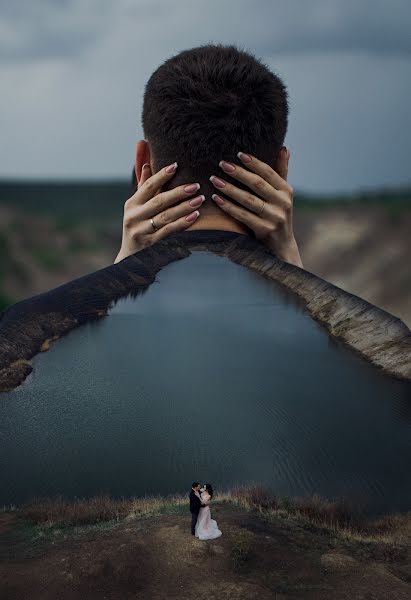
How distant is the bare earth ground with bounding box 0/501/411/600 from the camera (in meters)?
2.16

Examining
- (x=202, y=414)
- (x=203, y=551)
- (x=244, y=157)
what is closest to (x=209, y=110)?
(x=244, y=157)

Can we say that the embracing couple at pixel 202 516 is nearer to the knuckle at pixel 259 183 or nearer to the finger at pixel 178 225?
the finger at pixel 178 225

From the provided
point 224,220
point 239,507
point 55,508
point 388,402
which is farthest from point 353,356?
point 55,508

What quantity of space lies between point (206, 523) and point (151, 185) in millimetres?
1586

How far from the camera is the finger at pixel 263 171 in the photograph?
319 centimetres

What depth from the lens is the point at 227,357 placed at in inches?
98.6

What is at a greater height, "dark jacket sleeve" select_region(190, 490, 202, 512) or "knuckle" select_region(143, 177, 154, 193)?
"knuckle" select_region(143, 177, 154, 193)

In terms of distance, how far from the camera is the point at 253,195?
3.25 metres

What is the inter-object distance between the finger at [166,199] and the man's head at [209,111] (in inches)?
2.7

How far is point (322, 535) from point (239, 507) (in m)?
0.28

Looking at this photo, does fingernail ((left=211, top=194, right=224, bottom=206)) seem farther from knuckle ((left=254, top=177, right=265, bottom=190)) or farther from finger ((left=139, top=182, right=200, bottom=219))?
knuckle ((left=254, top=177, right=265, bottom=190))

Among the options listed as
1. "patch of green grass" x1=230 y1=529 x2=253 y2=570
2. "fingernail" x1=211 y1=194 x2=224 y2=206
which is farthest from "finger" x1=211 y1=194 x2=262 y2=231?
"patch of green grass" x1=230 y1=529 x2=253 y2=570

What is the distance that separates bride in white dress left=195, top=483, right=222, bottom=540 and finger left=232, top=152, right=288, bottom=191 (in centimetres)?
145

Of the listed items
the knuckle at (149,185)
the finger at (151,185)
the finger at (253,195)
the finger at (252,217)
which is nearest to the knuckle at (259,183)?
the finger at (253,195)
